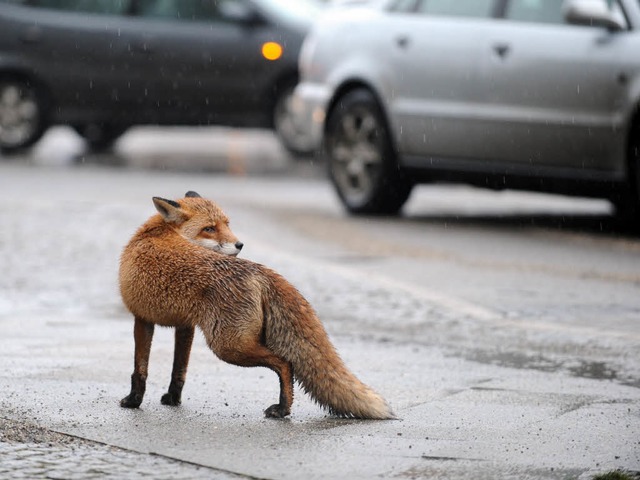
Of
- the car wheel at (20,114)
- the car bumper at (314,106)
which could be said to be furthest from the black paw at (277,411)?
the car wheel at (20,114)

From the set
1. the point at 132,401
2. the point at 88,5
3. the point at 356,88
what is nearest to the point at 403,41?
the point at 356,88

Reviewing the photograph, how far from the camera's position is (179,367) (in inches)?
236

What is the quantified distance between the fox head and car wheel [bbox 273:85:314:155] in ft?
41.6

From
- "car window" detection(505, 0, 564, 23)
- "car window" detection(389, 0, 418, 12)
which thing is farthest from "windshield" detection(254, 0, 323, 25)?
"car window" detection(505, 0, 564, 23)

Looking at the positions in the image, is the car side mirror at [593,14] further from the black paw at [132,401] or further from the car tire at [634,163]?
the black paw at [132,401]

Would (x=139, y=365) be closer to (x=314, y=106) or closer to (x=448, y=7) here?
(x=448, y=7)

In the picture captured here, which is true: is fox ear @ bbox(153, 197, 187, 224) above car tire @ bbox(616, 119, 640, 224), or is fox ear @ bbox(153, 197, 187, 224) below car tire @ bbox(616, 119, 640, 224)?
above

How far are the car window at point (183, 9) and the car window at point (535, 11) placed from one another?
6901 millimetres

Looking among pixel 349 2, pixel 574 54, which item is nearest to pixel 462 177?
pixel 574 54

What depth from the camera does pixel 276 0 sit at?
18.8m

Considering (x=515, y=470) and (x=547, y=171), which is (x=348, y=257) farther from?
(x=515, y=470)

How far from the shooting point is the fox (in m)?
5.62

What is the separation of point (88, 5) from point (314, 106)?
5802 millimetres

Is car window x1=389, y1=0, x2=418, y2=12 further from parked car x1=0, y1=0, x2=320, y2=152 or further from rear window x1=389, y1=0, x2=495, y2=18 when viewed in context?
parked car x1=0, y1=0, x2=320, y2=152
